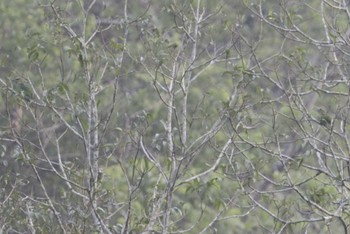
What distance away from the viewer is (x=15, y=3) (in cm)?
666

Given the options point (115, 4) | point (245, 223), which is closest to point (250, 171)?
point (245, 223)

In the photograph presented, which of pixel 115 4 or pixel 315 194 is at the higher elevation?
pixel 115 4

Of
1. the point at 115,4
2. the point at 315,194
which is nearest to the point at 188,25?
the point at 315,194

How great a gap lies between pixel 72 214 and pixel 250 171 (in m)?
0.76

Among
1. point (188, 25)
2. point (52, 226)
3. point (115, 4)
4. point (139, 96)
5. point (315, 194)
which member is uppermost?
point (115, 4)

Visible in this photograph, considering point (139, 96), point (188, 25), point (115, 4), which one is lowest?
point (188, 25)

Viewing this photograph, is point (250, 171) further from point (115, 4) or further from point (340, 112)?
point (115, 4)

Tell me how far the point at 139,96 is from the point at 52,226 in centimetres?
325

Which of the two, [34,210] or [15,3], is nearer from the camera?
[34,210]

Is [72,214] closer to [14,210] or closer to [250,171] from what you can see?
[14,210]

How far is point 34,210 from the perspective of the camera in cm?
363

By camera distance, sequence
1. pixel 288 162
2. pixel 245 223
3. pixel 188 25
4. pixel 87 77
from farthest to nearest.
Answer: pixel 245 223, pixel 188 25, pixel 288 162, pixel 87 77

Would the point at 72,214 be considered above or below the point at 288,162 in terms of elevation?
below

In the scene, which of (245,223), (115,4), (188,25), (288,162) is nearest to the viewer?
(288,162)
